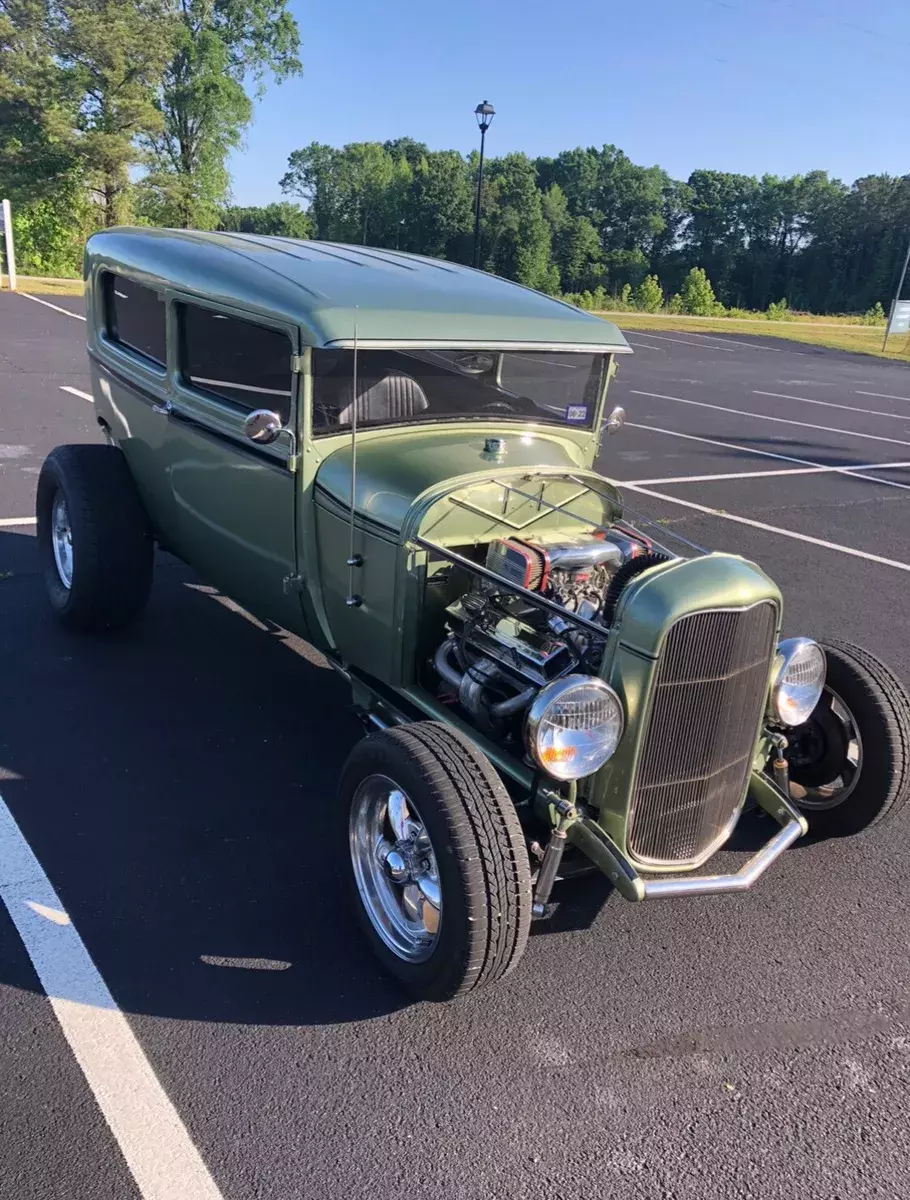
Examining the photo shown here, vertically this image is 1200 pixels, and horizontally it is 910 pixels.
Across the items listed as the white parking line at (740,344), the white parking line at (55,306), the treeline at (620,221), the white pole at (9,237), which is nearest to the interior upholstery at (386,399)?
the white parking line at (55,306)

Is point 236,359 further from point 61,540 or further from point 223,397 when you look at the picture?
Answer: point 61,540

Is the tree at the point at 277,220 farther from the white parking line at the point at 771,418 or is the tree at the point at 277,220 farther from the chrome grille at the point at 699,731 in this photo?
the chrome grille at the point at 699,731

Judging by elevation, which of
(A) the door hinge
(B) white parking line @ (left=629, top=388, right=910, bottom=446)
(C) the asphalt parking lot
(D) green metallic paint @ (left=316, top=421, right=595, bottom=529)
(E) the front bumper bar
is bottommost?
(B) white parking line @ (left=629, top=388, right=910, bottom=446)

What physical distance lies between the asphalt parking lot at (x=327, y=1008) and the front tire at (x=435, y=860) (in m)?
0.18

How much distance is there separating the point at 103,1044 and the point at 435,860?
1.05 m

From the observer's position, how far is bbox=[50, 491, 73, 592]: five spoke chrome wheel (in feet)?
16.4

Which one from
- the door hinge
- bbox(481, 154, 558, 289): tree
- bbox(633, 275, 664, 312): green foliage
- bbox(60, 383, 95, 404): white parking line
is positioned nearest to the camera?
the door hinge

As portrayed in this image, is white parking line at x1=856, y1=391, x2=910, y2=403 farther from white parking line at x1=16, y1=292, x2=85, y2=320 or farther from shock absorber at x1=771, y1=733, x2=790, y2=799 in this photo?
shock absorber at x1=771, y1=733, x2=790, y2=799

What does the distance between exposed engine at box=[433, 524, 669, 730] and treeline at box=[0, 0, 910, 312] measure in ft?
110

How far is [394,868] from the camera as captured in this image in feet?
9.28

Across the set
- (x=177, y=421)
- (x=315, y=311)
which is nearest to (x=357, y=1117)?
(x=315, y=311)

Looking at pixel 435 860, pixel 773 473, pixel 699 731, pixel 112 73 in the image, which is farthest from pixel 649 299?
pixel 435 860

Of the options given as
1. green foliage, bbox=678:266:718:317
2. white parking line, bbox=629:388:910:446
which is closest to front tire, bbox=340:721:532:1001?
white parking line, bbox=629:388:910:446

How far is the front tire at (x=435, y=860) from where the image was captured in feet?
8.02
